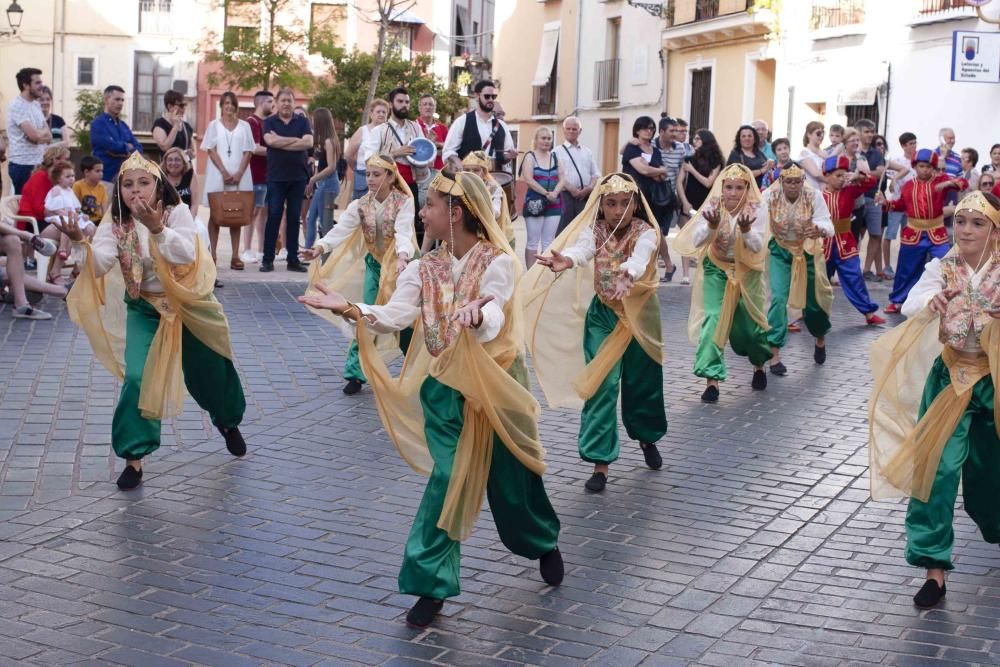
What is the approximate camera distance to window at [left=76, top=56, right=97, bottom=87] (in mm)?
49281

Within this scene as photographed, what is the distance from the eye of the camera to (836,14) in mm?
28672

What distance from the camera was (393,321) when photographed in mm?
5586

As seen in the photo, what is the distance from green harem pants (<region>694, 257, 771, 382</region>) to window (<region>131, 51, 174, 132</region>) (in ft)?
141

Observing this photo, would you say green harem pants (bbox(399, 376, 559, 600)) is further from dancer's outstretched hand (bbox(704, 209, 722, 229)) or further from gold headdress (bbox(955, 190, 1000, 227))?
dancer's outstretched hand (bbox(704, 209, 722, 229))

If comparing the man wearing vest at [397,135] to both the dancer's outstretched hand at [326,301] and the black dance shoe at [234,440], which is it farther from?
the dancer's outstretched hand at [326,301]

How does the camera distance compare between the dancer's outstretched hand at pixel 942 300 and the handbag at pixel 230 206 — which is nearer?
the dancer's outstretched hand at pixel 942 300

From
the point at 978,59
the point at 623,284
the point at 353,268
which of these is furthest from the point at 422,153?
the point at 978,59

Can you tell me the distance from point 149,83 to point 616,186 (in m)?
46.1

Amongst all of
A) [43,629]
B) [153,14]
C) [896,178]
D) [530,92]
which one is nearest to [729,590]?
[43,629]

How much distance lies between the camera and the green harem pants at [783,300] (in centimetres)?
1183

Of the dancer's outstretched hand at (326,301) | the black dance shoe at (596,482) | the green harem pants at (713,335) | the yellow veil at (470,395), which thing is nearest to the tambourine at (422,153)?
the green harem pants at (713,335)

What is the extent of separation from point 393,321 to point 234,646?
1402 millimetres

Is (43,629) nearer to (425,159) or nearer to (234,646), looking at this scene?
(234,646)

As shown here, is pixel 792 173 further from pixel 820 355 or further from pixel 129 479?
pixel 129 479
